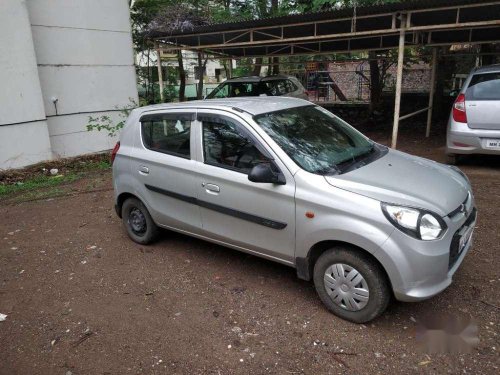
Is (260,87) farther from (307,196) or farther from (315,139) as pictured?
(307,196)

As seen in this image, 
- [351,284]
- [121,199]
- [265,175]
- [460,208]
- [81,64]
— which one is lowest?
[351,284]

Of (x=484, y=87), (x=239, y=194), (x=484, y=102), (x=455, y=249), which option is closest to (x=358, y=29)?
(x=484, y=87)

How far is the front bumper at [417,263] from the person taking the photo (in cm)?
279

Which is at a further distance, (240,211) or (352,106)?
(352,106)

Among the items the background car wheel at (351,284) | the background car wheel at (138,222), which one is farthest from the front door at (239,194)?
the background car wheel at (138,222)

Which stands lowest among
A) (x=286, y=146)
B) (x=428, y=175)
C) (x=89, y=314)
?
(x=89, y=314)

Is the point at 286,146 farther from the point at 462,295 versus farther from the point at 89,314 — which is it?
the point at 89,314

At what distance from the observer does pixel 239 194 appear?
140 inches

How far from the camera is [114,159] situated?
15.8ft

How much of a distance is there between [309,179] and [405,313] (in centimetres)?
134

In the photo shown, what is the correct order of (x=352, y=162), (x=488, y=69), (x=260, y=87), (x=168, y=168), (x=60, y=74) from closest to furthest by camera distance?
(x=352, y=162), (x=168, y=168), (x=488, y=69), (x=60, y=74), (x=260, y=87)

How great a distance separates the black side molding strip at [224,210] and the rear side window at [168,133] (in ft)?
1.33

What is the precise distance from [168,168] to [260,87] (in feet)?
22.9

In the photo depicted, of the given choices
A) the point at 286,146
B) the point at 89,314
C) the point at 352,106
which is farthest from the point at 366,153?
the point at 352,106
